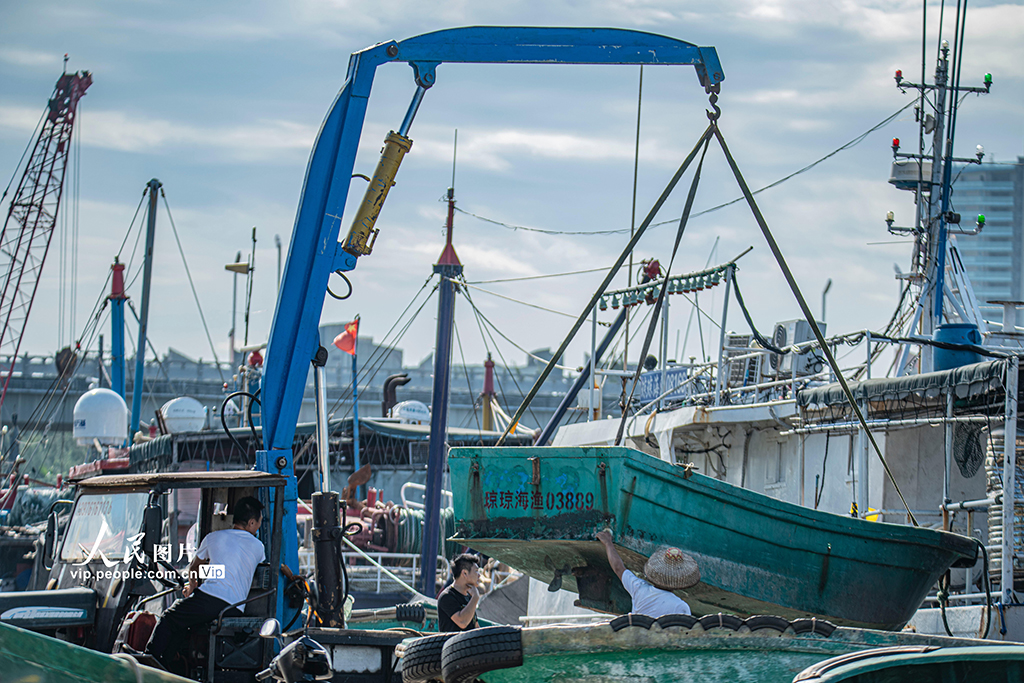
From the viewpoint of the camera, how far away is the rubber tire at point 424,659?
6.36 meters

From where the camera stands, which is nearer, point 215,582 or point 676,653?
point 676,653

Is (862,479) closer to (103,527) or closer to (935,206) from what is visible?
(935,206)

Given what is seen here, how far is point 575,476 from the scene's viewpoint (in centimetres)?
869

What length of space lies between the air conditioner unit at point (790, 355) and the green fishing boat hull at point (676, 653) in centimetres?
1089

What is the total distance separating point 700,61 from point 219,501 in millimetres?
6054

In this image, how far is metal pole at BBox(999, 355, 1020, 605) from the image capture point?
399 inches

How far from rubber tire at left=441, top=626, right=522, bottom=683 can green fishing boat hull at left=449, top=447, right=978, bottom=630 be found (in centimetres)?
259

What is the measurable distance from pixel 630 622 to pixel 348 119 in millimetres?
5853

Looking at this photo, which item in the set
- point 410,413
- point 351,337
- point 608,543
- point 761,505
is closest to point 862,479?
point 761,505

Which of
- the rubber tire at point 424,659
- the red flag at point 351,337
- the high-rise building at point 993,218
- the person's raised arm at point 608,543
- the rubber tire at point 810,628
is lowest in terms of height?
the rubber tire at point 424,659

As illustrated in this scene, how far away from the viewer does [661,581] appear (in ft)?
24.8

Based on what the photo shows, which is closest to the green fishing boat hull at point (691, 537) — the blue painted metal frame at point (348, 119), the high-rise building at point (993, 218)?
the blue painted metal frame at point (348, 119)

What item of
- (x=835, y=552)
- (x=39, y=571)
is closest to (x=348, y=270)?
(x=39, y=571)

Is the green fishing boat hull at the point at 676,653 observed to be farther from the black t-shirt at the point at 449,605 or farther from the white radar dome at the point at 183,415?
the white radar dome at the point at 183,415
